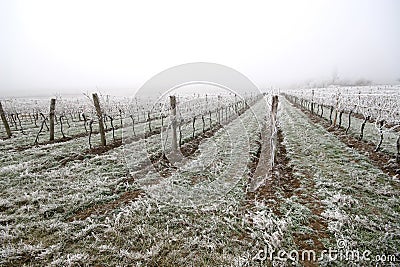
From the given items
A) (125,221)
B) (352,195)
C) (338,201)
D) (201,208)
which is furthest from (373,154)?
(125,221)

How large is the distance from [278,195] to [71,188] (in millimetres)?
6753

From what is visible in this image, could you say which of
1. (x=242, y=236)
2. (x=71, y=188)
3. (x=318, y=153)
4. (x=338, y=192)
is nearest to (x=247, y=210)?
(x=242, y=236)

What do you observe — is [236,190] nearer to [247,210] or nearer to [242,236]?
[247,210]

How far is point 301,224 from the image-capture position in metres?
4.93

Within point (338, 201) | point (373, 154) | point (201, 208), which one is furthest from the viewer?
point (373, 154)

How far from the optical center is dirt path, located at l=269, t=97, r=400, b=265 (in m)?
4.34

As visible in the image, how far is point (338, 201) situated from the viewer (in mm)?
5801

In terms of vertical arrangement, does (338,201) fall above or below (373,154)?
below

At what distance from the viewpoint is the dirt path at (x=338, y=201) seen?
4.34 meters

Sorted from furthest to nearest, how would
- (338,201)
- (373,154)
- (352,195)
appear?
(373,154)
(352,195)
(338,201)

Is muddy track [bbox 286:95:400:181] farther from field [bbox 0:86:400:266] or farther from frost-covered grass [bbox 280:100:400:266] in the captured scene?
frost-covered grass [bbox 280:100:400:266]

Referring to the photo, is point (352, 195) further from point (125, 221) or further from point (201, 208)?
point (125, 221)

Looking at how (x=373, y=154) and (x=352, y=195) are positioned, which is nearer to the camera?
(x=352, y=195)

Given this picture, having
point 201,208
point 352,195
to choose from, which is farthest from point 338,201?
point 201,208
